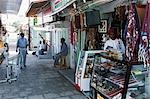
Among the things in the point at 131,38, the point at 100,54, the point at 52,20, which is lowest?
the point at 100,54

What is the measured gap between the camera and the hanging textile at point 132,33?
426cm

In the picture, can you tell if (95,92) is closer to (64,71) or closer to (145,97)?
(145,97)

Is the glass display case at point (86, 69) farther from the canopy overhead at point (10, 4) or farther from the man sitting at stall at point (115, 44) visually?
the canopy overhead at point (10, 4)

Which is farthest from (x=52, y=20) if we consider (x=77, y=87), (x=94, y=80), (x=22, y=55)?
(x=94, y=80)

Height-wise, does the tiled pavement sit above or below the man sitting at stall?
below

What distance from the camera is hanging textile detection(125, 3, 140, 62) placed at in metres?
4.26

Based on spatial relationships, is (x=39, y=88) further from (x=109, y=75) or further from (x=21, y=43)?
(x=21, y=43)

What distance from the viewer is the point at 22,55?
1180 centimetres

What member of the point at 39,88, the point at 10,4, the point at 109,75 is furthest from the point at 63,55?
the point at 109,75

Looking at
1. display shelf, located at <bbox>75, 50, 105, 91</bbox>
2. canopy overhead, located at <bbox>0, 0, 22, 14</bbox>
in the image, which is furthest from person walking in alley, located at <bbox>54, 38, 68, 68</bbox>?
display shelf, located at <bbox>75, 50, 105, 91</bbox>

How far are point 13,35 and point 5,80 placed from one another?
25959 mm

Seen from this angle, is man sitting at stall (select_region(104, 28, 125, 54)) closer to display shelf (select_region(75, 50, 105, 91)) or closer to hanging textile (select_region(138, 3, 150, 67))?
display shelf (select_region(75, 50, 105, 91))

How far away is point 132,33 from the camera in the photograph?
169 inches

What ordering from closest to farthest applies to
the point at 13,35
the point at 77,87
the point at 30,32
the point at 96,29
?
the point at 77,87, the point at 96,29, the point at 30,32, the point at 13,35
